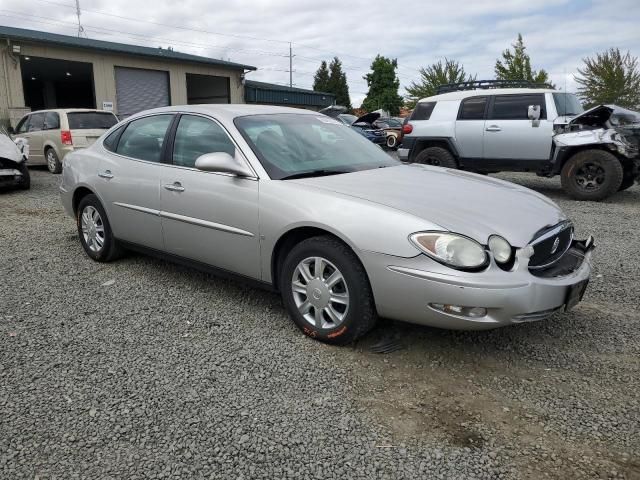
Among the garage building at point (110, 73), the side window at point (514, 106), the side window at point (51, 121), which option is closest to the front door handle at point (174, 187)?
the side window at point (514, 106)

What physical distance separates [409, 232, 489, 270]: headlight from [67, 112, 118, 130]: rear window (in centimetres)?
1116

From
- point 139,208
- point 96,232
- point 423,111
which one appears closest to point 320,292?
point 139,208

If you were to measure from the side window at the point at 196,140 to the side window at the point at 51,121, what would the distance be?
30.2 ft

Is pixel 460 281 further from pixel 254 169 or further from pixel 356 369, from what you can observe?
pixel 254 169

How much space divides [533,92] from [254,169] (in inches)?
290

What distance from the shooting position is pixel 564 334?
11.3ft

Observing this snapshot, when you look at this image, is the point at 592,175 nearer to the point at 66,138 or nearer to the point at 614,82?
the point at 66,138

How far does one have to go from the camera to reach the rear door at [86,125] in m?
11.8

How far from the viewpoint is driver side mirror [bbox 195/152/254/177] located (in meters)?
3.47

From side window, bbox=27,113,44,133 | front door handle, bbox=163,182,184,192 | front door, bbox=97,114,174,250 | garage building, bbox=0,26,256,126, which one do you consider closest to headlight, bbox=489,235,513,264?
front door handle, bbox=163,182,184,192

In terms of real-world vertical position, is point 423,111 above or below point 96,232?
above

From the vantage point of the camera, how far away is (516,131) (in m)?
9.11

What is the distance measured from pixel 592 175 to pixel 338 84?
68.0 metres

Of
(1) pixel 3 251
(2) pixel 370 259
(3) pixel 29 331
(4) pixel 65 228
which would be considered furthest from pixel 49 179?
(2) pixel 370 259
